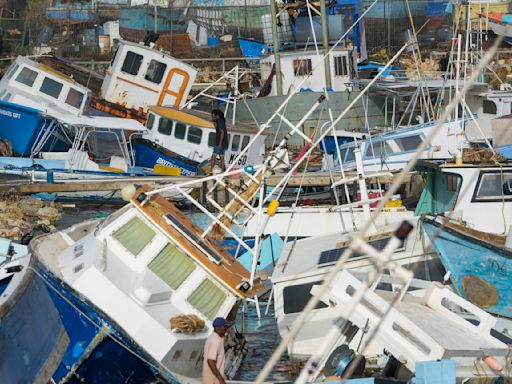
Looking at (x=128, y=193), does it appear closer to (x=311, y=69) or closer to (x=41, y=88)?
(x=41, y=88)

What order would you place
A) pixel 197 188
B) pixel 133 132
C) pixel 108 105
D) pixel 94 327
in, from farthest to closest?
1. pixel 108 105
2. pixel 133 132
3. pixel 197 188
4. pixel 94 327

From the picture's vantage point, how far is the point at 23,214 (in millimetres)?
21812

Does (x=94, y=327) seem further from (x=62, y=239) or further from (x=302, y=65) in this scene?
(x=302, y=65)

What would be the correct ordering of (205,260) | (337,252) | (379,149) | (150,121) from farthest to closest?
(150,121)
(379,149)
(337,252)
(205,260)

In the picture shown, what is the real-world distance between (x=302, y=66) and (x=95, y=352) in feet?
80.1

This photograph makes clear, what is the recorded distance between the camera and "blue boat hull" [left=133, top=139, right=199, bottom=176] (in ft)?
86.8

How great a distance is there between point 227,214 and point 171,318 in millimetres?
2470

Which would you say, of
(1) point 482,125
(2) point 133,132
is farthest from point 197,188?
(1) point 482,125

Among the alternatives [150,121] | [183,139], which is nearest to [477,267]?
[183,139]

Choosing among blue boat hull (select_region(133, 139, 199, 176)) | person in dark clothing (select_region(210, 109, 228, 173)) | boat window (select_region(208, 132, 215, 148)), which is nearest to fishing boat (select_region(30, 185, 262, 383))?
person in dark clothing (select_region(210, 109, 228, 173))

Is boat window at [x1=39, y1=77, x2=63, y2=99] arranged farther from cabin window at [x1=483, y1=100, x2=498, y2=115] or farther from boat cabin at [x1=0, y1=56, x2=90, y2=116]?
cabin window at [x1=483, y1=100, x2=498, y2=115]

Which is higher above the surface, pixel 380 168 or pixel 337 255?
pixel 337 255

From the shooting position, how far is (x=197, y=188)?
72.2 feet

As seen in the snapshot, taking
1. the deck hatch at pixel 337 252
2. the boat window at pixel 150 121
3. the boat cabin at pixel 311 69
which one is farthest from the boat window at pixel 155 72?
the deck hatch at pixel 337 252
